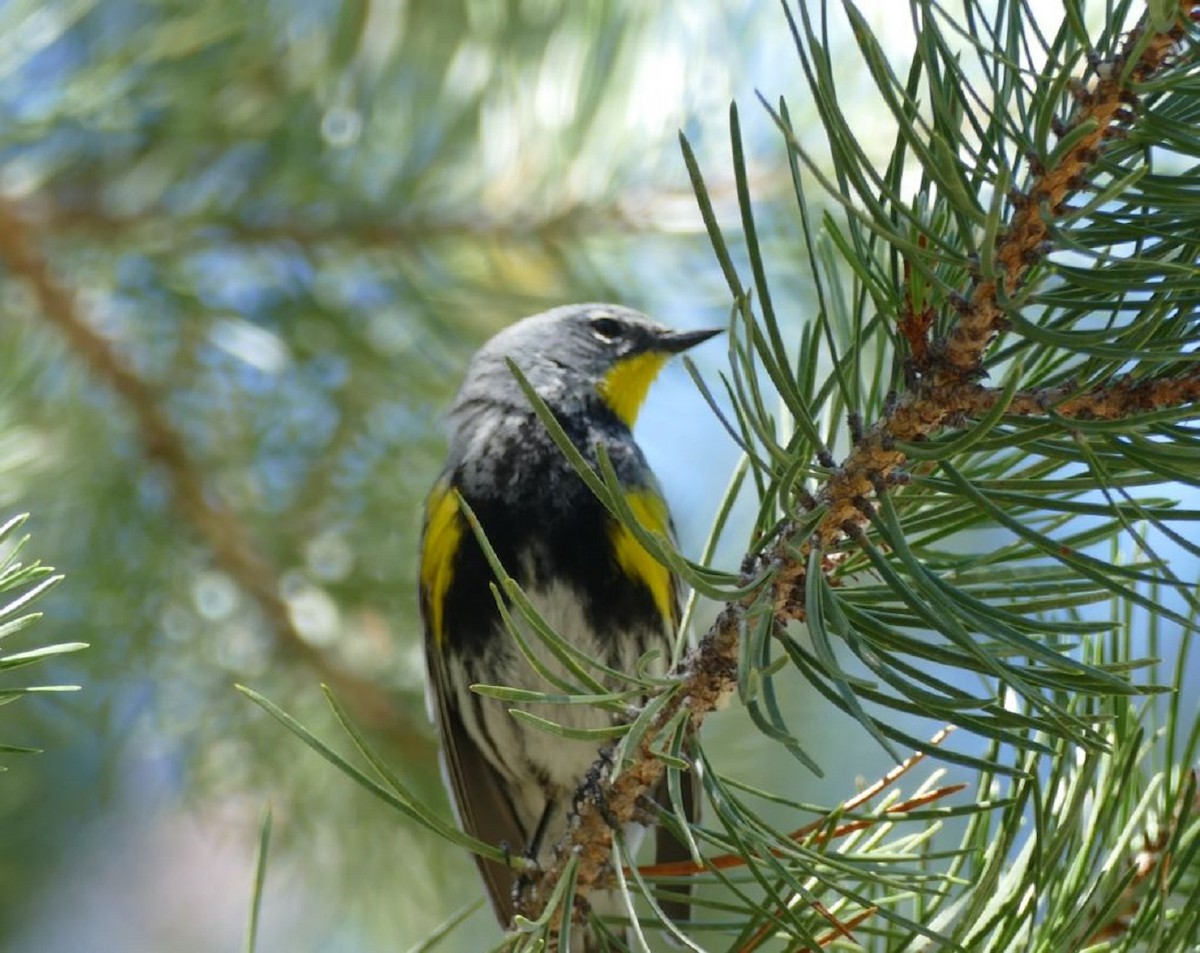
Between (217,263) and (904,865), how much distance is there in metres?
0.99

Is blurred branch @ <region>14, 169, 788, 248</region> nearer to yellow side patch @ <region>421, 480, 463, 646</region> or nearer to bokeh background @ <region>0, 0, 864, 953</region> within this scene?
bokeh background @ <region>0, 0, 864, 953</region>

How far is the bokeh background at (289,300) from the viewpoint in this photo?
151 cm

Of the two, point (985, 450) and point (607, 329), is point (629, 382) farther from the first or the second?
point (985, 450)

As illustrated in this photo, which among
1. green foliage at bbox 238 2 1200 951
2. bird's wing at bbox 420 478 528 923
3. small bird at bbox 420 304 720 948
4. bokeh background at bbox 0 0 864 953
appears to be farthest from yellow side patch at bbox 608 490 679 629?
green foliage at bbox 238 2 1200 951

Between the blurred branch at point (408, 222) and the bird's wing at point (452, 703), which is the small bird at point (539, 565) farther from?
the blurred branch at point (408, 222)

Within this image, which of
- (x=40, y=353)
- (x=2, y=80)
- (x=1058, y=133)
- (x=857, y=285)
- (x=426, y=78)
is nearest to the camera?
(x=1058, y=133)

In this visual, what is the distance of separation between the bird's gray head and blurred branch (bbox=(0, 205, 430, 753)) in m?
0.39

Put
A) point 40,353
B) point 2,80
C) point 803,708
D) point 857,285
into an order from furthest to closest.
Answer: point 803,708 → point 40,353 → point 2,80 → point 857,285

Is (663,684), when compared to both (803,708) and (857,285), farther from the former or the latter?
(803,708)

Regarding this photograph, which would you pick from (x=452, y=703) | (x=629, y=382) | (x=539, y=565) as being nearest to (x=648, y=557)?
(x=539, y=565)

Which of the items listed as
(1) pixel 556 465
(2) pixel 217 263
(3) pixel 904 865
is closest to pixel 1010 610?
(3) pixel 904 865

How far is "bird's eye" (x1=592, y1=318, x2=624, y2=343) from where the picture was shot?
6.11 ft

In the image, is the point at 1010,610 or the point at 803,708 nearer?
the point at 1010,610

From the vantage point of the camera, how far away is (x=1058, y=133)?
0.60m
